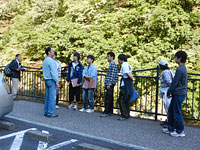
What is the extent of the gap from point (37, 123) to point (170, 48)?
11.8 metres

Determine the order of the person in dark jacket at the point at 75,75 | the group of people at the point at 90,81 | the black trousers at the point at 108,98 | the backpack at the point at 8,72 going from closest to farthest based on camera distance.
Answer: the group of people at the point at 90,81
the black trousers at the point at 108,98
the person in dark jacket at the point at 75,75
the backpack at the point at 8,72

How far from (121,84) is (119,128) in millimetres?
1330

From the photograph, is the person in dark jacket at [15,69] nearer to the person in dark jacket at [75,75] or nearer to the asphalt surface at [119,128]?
the asphalt surface at [119,128]

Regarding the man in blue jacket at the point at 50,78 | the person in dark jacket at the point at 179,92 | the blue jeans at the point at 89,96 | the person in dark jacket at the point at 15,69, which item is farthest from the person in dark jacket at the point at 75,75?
the person in dark jacket at the point at 179,92

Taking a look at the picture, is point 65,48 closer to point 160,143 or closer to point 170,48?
point 170,48

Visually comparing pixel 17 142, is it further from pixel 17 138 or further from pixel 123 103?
pixel 123 103

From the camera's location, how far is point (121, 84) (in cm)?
680

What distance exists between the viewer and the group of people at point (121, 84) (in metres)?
5.27

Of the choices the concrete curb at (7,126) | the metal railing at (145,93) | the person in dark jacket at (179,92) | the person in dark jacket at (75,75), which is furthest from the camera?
the person in dark jacket at (75,75)

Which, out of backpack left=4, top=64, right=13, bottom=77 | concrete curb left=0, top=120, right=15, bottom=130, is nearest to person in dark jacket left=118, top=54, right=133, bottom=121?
concrete curb left=0, top=120, right=15, bottom=130

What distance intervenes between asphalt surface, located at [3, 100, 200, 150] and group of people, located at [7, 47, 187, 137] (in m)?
0.27

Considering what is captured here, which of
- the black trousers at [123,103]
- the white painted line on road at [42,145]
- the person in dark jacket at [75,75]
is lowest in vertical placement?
the white painted line on road at [42,145]

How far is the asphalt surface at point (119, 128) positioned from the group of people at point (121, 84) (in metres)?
0.27

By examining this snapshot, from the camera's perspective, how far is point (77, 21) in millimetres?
18734
